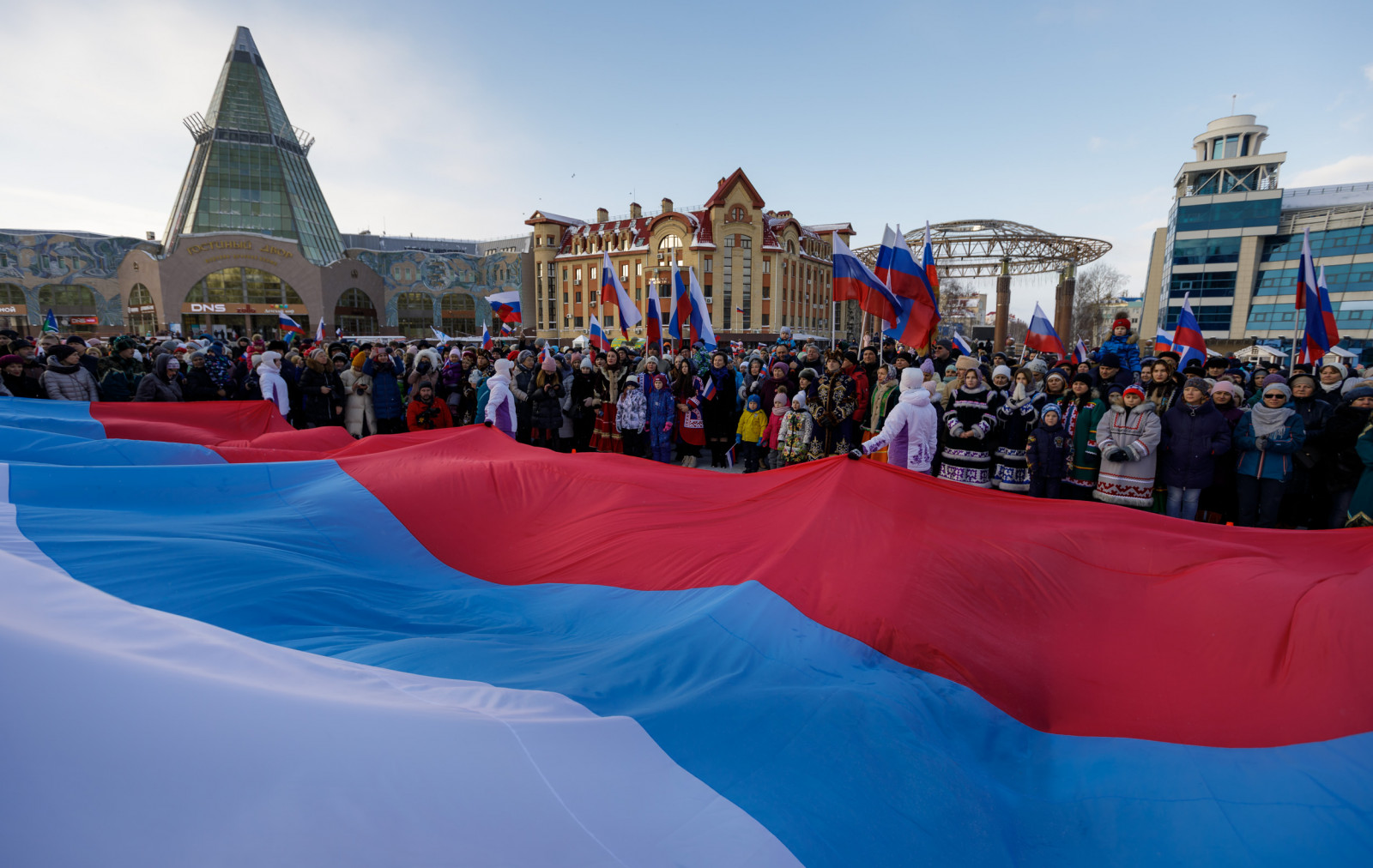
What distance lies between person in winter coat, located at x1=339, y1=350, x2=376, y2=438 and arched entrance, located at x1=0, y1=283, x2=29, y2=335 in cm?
6542

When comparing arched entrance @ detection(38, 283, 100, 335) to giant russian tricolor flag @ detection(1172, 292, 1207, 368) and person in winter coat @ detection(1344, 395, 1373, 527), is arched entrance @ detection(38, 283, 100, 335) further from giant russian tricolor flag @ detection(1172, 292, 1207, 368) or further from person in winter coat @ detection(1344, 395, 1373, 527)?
person in winter coat @ detection(1344, 395, 1373, 527)

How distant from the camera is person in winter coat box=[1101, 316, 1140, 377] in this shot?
8.29 metres

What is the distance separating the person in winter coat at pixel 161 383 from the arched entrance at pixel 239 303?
160ft

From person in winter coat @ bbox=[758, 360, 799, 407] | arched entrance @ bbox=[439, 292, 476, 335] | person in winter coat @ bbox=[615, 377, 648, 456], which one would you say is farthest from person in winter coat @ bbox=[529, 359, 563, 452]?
arched entrance @ bbox=[439, 292, 476, 335]

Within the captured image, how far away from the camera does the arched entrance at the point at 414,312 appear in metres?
58.2

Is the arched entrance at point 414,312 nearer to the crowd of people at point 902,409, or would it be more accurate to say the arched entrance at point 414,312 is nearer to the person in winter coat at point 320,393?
the crowd of people at point 902,409

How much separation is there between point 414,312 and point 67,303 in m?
27.8

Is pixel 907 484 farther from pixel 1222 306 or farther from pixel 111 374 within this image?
pixel 1222 306

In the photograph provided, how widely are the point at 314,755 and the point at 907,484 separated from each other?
3.61m

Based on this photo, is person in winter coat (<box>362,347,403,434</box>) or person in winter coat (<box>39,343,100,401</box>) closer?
person in winter coat (<box>39,343,100,401</box>)

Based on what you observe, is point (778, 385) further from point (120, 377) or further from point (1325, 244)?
point (1325, 244)

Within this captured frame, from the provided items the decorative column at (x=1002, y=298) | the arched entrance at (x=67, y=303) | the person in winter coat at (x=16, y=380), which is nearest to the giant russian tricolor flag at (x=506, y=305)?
the person in winter coat at (x=16, y=380)

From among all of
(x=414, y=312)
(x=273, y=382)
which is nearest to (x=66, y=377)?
(x=273, y=382)

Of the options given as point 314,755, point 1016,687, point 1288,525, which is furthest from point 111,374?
point 1288,525
